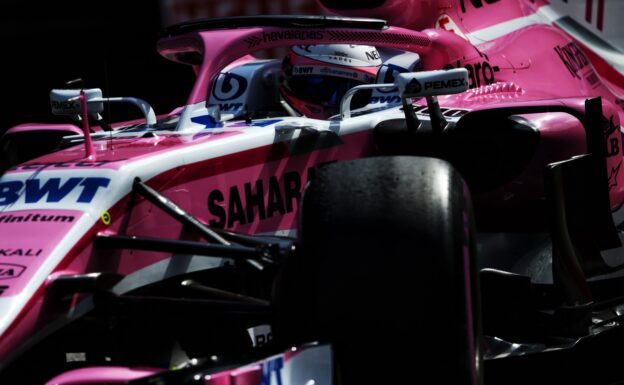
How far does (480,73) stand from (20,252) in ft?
8.66

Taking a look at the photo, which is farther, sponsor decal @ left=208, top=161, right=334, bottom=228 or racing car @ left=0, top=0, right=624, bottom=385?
sponsor decal @ left=208, top=161, right=334, bottom=228

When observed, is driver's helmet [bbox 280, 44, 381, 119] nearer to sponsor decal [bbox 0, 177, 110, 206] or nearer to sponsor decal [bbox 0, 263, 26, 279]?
sponsor decal [bbox 0, 177, 110, 206]

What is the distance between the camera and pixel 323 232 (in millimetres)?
2930

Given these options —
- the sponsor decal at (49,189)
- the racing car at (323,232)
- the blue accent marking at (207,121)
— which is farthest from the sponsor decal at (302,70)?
the sponsor decal at (49,189)

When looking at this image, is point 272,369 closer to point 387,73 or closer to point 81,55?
point 387,73

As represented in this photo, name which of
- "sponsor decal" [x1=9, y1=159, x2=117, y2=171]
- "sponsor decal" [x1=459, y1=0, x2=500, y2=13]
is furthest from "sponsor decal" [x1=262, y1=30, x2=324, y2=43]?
"sponsor decal" [x1=459, y1=0, x2=500, y2=13]

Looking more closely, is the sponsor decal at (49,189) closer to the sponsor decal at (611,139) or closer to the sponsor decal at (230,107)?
the sponsor decal at (230,107)

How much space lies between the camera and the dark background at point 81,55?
10477 mm

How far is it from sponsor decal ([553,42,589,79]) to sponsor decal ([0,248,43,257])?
3.23 metres

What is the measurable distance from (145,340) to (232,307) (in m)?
0.43

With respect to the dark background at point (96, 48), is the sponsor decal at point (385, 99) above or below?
above

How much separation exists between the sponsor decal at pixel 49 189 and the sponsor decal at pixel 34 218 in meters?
0.08

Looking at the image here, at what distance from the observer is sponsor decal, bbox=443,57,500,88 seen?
5121 millimetres

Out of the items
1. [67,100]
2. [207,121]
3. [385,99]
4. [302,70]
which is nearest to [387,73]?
[385,99]
